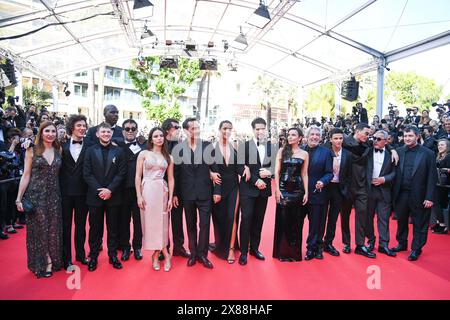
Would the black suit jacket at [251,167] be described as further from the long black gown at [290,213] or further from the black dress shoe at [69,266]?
the black dress shoe at [69,266]

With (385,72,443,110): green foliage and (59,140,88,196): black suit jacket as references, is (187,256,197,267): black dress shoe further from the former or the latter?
(385,72,443,110): green foliage

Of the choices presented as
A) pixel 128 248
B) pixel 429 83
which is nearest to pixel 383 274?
pixel 128 248

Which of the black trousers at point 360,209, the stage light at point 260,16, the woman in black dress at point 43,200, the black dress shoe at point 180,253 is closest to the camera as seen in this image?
the woman in black dress at point 43,200

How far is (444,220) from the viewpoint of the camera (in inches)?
241

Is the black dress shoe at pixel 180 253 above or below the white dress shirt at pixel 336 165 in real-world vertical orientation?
below

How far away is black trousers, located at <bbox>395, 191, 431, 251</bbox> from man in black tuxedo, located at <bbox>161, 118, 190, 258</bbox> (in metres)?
3.09

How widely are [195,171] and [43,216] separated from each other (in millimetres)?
1770

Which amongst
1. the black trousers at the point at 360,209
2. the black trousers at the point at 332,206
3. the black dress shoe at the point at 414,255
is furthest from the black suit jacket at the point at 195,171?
the black dress shoe at the point at 414,255

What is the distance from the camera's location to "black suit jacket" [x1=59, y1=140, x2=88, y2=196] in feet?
12.7

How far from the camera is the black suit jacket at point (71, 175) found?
3.88m

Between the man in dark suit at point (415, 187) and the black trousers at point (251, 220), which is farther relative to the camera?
the man in dark suit at point (415, 187)

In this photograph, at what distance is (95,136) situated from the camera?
4.22 m

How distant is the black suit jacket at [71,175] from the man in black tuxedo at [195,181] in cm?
110

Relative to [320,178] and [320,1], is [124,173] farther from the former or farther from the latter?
[320,1]
